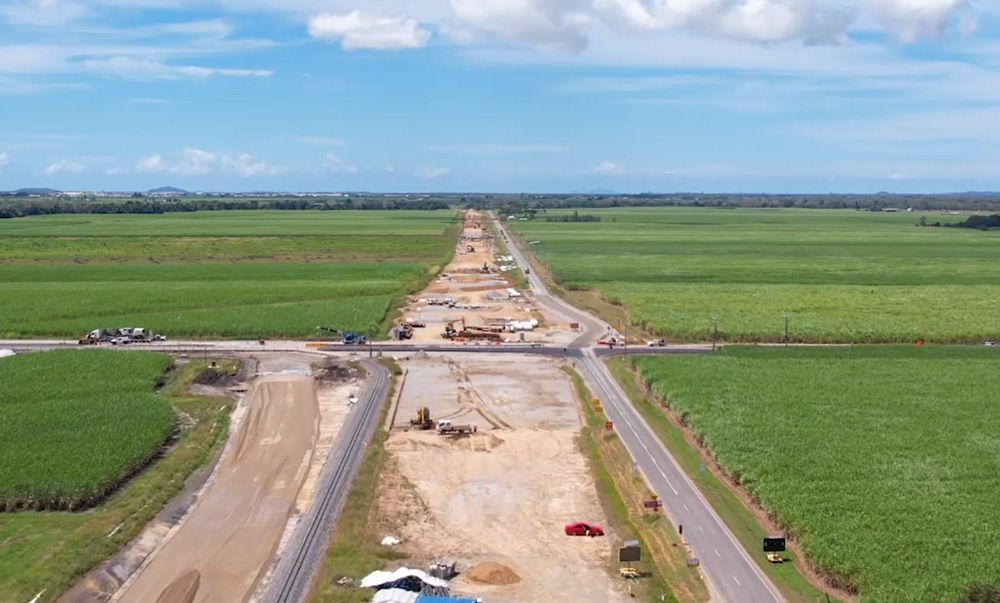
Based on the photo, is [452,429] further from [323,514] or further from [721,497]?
[721,497]

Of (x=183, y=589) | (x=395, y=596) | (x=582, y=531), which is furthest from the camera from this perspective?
(x=582, y=531)

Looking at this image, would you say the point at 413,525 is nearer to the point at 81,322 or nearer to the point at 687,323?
the point at 687,323

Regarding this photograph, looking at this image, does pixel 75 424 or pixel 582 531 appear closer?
pixel 582 531

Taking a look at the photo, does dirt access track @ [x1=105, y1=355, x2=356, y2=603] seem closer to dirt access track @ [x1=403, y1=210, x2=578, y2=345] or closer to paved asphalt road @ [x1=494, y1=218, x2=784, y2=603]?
paved asphalt road @ [x1=494, y1=218, x2=784, y2=603]

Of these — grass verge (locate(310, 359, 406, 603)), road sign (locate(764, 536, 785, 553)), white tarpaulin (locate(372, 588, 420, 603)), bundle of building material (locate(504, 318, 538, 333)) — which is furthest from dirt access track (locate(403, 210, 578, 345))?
white tarpaulin (locate(372, 588, 420, 603))

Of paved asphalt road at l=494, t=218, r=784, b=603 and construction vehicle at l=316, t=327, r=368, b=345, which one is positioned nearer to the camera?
paved asphalt road at l=494, t=218, r=784, b=603

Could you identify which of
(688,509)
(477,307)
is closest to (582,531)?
(688,509)

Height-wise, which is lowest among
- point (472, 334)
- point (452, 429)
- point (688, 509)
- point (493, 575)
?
point (493, 575)
